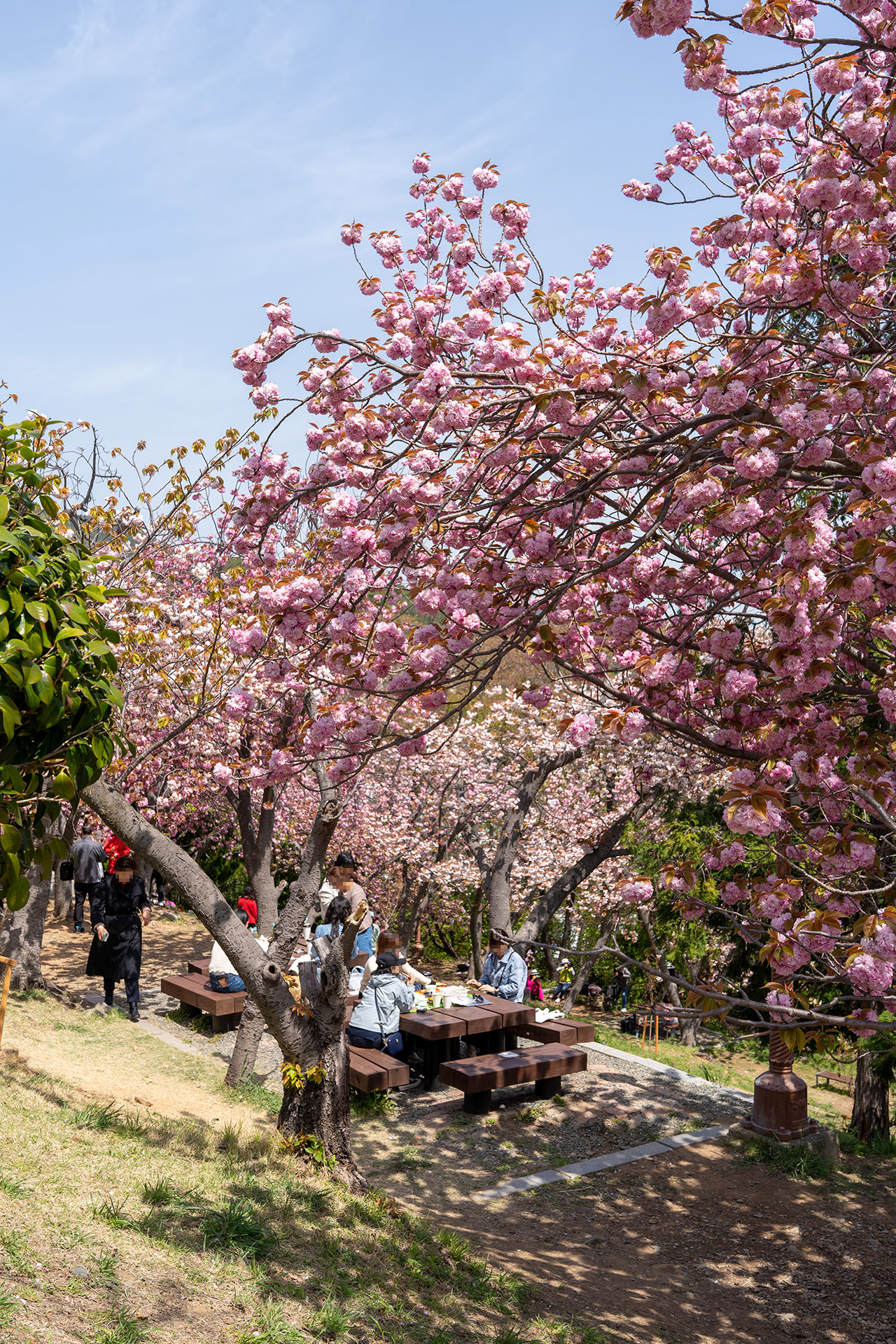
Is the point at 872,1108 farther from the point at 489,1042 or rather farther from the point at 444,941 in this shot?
the point at 444,941

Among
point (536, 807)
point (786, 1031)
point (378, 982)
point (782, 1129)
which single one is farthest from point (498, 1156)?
point (536, 807)

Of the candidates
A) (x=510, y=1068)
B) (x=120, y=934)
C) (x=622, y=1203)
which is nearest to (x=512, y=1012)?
(x=510, y=1068)

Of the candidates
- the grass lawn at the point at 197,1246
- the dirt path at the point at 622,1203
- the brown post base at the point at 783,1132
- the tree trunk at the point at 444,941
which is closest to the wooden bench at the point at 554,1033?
the dirt path at the point at 622,1203

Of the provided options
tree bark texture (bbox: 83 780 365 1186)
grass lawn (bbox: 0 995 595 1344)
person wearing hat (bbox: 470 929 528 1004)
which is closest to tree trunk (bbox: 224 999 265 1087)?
grass lawn (bbox: 0 995 595 1344)

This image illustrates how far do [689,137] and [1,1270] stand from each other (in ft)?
22.7

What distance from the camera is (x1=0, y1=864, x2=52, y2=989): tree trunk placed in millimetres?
9406

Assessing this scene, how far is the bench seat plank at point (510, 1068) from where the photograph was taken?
24.1 ft

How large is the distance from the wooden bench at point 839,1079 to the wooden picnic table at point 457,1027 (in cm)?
735

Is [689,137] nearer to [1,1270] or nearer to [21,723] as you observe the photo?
[21,723]

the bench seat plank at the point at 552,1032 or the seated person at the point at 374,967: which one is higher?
the seated person at the point at 374,967

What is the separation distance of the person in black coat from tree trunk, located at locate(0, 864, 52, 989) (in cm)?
52

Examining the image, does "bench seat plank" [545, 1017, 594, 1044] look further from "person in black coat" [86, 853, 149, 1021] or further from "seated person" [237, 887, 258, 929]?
"person in black coat" [86, 853, 149, 1021]

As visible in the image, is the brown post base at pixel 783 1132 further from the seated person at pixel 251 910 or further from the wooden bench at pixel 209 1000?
the seated person at pixel 251 910

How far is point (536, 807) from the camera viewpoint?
57.1ft
